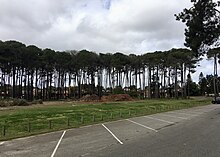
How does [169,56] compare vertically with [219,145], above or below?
above

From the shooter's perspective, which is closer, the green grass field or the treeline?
the green grass field

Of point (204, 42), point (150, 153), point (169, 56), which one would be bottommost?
point (150, 153)

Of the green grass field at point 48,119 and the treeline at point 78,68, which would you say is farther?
the treeline at point 78,68

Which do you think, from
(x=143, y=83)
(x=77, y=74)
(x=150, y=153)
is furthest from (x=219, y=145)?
(x=143, y=83)

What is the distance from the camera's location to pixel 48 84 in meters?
108

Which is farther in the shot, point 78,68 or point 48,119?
point 78,68

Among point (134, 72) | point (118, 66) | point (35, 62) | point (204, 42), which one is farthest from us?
point (134, 72)

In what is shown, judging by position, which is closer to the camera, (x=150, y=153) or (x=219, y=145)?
(x=150, y=153)

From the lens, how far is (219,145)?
42.2 ft

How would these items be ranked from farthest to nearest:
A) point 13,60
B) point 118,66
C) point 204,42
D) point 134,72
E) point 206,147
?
point 134,72 < point 118,66 < point 13,60 < point 204,42 < point 206,147

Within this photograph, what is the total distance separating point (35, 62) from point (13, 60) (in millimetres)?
7158

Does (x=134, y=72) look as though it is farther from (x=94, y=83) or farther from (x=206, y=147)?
(x=206, y=147)

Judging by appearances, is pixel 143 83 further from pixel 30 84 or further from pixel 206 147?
pixel 206 147

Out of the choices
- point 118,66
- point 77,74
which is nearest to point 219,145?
point 118,66
